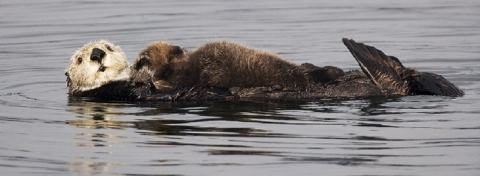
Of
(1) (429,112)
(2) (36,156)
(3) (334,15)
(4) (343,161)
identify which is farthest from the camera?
(3) (334,15)

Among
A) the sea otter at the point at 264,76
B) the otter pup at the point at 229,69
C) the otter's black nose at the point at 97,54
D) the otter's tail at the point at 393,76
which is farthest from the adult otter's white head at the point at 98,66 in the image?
the otter's tail at the point at 393,76

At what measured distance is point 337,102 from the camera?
7602mm

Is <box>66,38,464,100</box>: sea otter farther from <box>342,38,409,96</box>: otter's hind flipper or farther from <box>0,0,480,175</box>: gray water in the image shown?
<box>0,0,480,175</box>: gray water

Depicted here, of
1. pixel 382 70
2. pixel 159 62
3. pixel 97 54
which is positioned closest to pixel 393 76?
pixel 382 70

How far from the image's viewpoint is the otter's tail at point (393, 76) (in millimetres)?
7480

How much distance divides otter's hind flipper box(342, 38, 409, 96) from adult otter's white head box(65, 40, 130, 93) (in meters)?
2.07

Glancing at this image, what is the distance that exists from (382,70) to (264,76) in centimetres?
96

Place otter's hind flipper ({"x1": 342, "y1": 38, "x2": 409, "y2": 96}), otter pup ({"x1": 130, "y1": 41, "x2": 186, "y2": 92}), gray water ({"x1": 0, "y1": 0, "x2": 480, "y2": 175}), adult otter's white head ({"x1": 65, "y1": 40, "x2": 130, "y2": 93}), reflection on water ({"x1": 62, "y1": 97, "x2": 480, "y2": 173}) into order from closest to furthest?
gray water ({"x1": 0, "y1": 0, "x2": 480, "y2": 175}), reflection on water ({"x1": 62, "y1": 97, "x2": 480, "y2": 173}), otter's hind flipper ({"x1": 342, "y1": 38, "x2": 409, "y2": 96}), otter pup ({"x1": 130, "y1": 41, "x2": 186, "y2": 92}), adult otter's white head ({"x1": 65, "y1": 40, "x2": 130, "y2": 93})

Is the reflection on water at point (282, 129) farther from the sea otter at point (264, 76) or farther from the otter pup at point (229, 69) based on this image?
the otter pup at point (229, 69)

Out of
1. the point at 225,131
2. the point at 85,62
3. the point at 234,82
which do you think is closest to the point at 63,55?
the point at 85,62

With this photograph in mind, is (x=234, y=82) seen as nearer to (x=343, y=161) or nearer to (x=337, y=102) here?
(x=337, y=102)

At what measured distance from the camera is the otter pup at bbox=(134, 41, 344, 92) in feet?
24.5

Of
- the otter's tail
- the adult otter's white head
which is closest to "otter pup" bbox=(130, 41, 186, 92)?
the adult otter's white head

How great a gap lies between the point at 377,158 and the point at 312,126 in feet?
3.75
